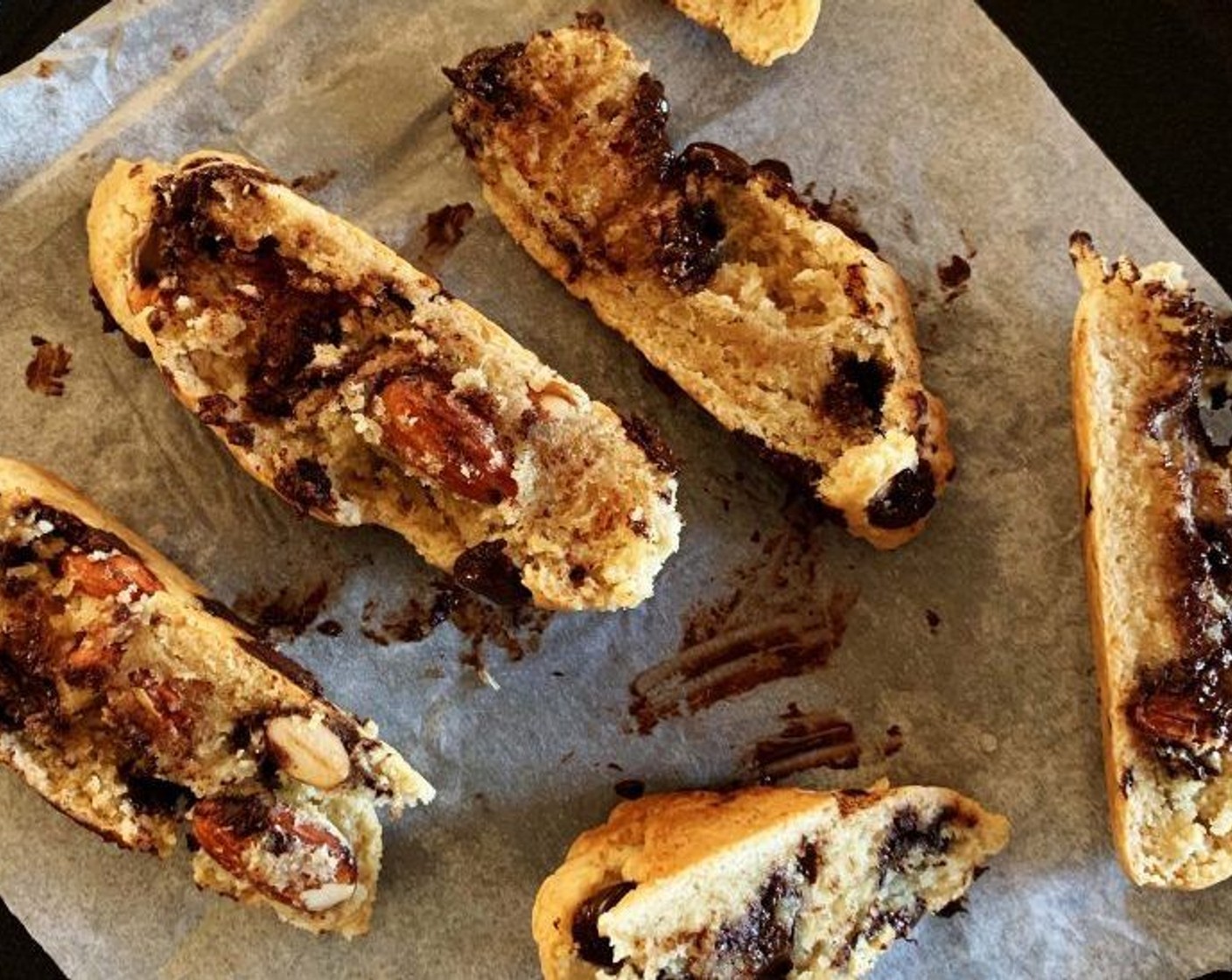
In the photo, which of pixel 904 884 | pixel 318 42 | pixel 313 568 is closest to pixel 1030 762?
pixel 904 884

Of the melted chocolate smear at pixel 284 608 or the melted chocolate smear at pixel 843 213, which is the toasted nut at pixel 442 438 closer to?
the melted chocolate smear at pixel 284 608

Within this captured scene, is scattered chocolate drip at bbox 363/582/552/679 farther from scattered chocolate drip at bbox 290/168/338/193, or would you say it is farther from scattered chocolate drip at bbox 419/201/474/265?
scattered chocolate drip at bbox 290/168/338/193

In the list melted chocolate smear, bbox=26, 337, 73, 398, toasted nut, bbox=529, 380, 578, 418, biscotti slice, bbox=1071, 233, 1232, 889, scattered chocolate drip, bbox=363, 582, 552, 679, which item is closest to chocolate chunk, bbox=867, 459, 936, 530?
biscotti slice, bbox=1071, 233, 1232, 889

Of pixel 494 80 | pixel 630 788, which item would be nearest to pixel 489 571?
pixel 630 788

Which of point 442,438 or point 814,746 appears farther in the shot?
point 814,746

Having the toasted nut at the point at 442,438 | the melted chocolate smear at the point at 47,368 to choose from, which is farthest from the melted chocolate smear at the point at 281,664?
the melted chocolate smear at the point at 47,368

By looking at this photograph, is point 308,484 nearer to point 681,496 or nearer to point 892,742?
point 681,496
